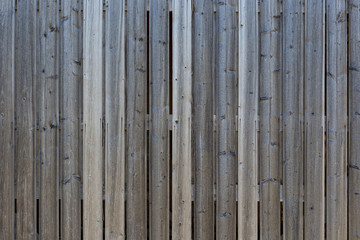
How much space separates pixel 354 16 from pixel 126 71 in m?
1.44

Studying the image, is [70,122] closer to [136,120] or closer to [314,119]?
[136,120]

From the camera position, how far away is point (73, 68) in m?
1.71

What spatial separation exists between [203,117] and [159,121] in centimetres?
27

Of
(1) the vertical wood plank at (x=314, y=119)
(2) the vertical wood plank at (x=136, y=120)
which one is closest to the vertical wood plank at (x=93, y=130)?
(2) the vertical wood plank at (x=136, y=120)

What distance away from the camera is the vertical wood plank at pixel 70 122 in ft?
5.57

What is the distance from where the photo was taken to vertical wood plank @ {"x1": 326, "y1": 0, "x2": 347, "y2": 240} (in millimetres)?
1682

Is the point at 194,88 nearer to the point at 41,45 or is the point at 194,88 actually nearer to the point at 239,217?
the point at 239,217

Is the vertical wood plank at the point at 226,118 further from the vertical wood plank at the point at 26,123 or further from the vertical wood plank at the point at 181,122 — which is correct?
the vertical wood plank at the point at 26,123

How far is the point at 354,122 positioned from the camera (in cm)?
169

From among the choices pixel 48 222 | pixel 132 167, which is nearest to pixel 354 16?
pixel 132 167

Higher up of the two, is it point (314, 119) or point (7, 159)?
point (314, 119)

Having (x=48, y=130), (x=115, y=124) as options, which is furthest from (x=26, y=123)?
(x=115, y=124)

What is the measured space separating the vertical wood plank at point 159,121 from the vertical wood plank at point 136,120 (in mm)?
46

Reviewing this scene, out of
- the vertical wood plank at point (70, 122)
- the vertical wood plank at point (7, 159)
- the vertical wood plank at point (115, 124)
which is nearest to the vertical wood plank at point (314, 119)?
the vertical wood plank at point (115, 124)
